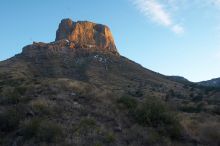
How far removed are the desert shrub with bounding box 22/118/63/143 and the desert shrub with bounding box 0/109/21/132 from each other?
0.89m

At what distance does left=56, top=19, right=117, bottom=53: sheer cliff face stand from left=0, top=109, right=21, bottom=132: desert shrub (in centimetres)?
14684

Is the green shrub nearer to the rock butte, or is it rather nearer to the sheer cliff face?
the rock butte

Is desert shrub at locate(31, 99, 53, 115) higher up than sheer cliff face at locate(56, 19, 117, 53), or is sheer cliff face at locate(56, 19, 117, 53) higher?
sheer cliff face at locate(56, 19, 117, 53)

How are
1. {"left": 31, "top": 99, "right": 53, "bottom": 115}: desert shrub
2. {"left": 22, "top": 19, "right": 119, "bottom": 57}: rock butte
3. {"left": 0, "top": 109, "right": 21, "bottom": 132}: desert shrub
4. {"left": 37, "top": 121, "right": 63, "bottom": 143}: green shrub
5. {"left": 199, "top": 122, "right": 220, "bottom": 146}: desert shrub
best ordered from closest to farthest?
{"left": 37, "top": 121, "right": 63, "bottom": 143}: green shrub
{"left": 0, "top": 109, "right": 21, "bottom": 132}: desert shrub
{"left": 199, "top": 122, "right": 220, "bottom": 146}: desert shrub
{"left": 31, "top": 99, "right": 53, "bottom": 115}: desert shrub
{"left": 22, "top": 19, "right": 119, "bottom": 57}: rock butte

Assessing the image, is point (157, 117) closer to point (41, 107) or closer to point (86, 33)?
point (41, 107)

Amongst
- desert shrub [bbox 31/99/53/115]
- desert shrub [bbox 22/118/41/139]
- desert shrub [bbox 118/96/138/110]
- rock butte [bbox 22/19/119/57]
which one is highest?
rock butte [bbox 22/19/119/57]

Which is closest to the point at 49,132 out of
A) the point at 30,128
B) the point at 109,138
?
the point at 30,128

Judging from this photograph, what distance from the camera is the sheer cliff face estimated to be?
167 metres

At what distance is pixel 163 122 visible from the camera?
1772 centimetres

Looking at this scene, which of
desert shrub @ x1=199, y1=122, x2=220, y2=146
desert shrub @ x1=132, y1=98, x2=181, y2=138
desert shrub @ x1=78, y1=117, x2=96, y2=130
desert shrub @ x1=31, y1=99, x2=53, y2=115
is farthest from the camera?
desert shrub @ x1=31, y1=99, x2=53, y2=115

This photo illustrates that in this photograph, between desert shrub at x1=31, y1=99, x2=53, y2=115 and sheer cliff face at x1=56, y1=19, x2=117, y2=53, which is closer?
desert shrub at x1=31, y1=99, x2=53, y2=115

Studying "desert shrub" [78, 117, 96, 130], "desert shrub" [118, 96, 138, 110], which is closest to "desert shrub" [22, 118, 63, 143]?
"desert shrub" [78, 117, 96, 130]

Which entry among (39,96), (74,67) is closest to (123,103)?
(39,96)

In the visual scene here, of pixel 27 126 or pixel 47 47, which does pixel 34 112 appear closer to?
A: pixel 27 126
